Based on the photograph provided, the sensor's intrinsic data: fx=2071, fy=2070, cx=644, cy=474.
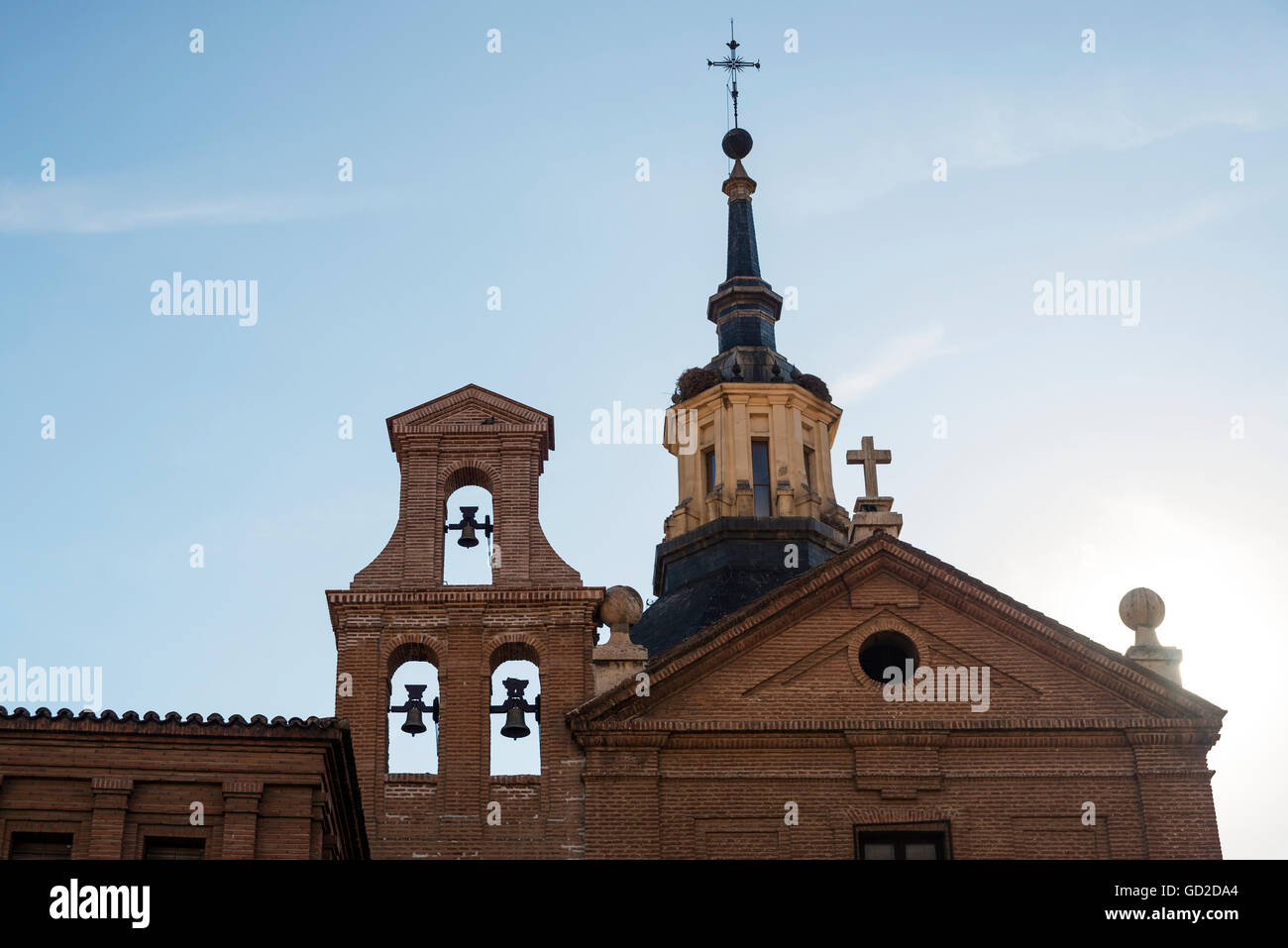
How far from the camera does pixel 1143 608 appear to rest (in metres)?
27.1

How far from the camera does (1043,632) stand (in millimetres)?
26641

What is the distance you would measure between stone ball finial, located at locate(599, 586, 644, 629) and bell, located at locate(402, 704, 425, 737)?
2693 millimetres

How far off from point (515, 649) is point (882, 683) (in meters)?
4.83

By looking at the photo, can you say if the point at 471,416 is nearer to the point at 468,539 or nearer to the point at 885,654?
the point at 468,539

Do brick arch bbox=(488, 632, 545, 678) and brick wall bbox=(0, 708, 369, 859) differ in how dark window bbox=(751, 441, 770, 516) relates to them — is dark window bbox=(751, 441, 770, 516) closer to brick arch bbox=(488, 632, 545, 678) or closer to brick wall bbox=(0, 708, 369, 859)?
brick arch bbox=(488, 632, 545, 678)

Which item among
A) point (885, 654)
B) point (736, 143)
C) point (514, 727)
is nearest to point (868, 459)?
point (885, 654)

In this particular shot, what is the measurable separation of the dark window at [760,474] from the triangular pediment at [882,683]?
8550mm

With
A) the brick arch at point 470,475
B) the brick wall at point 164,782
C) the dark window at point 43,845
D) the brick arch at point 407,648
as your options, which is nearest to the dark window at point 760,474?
the brick arch at point 470,475

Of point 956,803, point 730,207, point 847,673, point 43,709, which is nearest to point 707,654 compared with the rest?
point 847,673

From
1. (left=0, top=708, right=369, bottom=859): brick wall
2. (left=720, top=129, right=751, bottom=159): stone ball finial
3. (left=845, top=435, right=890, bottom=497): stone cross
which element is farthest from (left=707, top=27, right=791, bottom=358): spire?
(left=0, top=708, right=369, bottom=859): brick wall

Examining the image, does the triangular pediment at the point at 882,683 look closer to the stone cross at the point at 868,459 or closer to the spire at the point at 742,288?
the stone cross at the point at 868,459

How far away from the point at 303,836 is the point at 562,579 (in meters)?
7.89
